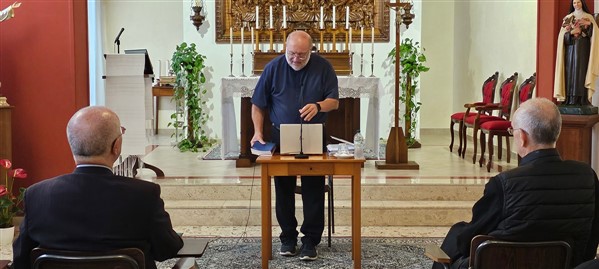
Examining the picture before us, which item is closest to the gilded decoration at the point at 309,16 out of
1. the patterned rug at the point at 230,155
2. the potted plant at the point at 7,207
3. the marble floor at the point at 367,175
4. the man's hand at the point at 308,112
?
the patterned rug at the point at 230,155

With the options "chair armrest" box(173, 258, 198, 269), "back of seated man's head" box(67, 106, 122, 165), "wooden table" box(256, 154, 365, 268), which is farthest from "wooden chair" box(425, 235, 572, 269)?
"wooden table" box(256, 154, 365, 268)

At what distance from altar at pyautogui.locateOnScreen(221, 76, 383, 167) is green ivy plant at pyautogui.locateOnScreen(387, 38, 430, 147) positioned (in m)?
1.69

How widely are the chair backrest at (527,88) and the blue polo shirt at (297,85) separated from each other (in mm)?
3425

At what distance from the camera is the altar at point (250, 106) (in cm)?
723

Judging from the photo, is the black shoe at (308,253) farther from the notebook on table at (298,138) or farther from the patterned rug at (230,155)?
the patterned rug at (230,155)

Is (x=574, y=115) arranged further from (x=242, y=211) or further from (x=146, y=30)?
(x=146, y=30)

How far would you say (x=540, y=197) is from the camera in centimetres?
267

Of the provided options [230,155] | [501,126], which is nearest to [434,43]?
[501,126]

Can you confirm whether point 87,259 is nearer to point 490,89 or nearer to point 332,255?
point 332,255

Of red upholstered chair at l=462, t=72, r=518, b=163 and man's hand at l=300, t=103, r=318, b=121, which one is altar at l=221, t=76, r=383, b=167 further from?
man's hand at l=300, t=103, r=318, b=121

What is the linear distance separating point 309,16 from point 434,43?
2950 mm

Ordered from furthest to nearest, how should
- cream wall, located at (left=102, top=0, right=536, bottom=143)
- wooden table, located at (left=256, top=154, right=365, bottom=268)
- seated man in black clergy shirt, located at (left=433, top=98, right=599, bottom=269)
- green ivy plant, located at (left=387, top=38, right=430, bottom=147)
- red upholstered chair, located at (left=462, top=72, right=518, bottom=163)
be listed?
green ivy plant, located at (left=387, top=38, right=430, bottom=147)
cream wall, located at (left=102, top=0, right=536, bottom=143)
red upholstered chair, located at (left=462, top=72, right=518, bottom=163)
wooden table, located at (left=256, top=154, right=365, bottom=268)
seated man in black clergy shirt, located at (left=433, top=98, right=599, bottom=269)

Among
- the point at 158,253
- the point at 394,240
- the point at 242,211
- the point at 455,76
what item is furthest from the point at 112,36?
the point at 158,253

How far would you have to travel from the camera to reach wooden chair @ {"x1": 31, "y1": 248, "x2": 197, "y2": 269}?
2303mm
